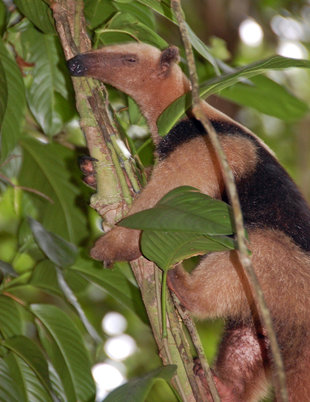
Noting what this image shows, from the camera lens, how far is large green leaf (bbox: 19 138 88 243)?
2.87 metres

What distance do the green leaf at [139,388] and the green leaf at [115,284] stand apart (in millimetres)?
1036

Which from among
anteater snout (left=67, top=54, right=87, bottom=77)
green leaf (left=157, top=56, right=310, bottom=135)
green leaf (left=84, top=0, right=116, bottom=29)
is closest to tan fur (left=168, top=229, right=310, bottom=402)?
green leaf (left=157, top=56, right=310, bottom=135)

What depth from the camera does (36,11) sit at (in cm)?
235

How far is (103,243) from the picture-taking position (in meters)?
2.32

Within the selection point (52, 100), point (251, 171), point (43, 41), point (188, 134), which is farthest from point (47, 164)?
point (251, 171)

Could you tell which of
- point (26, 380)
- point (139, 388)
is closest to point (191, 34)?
point (139, 388)

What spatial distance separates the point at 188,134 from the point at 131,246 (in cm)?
63

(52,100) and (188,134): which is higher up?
(52,100)

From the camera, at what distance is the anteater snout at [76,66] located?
6.96 feet

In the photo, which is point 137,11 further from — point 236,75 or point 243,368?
point 243,368

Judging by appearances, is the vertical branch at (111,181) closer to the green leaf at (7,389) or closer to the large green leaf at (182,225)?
the large green leaf at (182,225)

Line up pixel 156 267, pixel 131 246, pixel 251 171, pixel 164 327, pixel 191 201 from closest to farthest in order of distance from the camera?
1. pixel 191 201
2. pixel 164 327
3. pixel 156 267
4. pixel 131 246
5. pixel 251 171

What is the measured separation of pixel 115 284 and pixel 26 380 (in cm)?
56

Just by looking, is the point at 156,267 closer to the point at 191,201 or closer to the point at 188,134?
the point at 191,201
